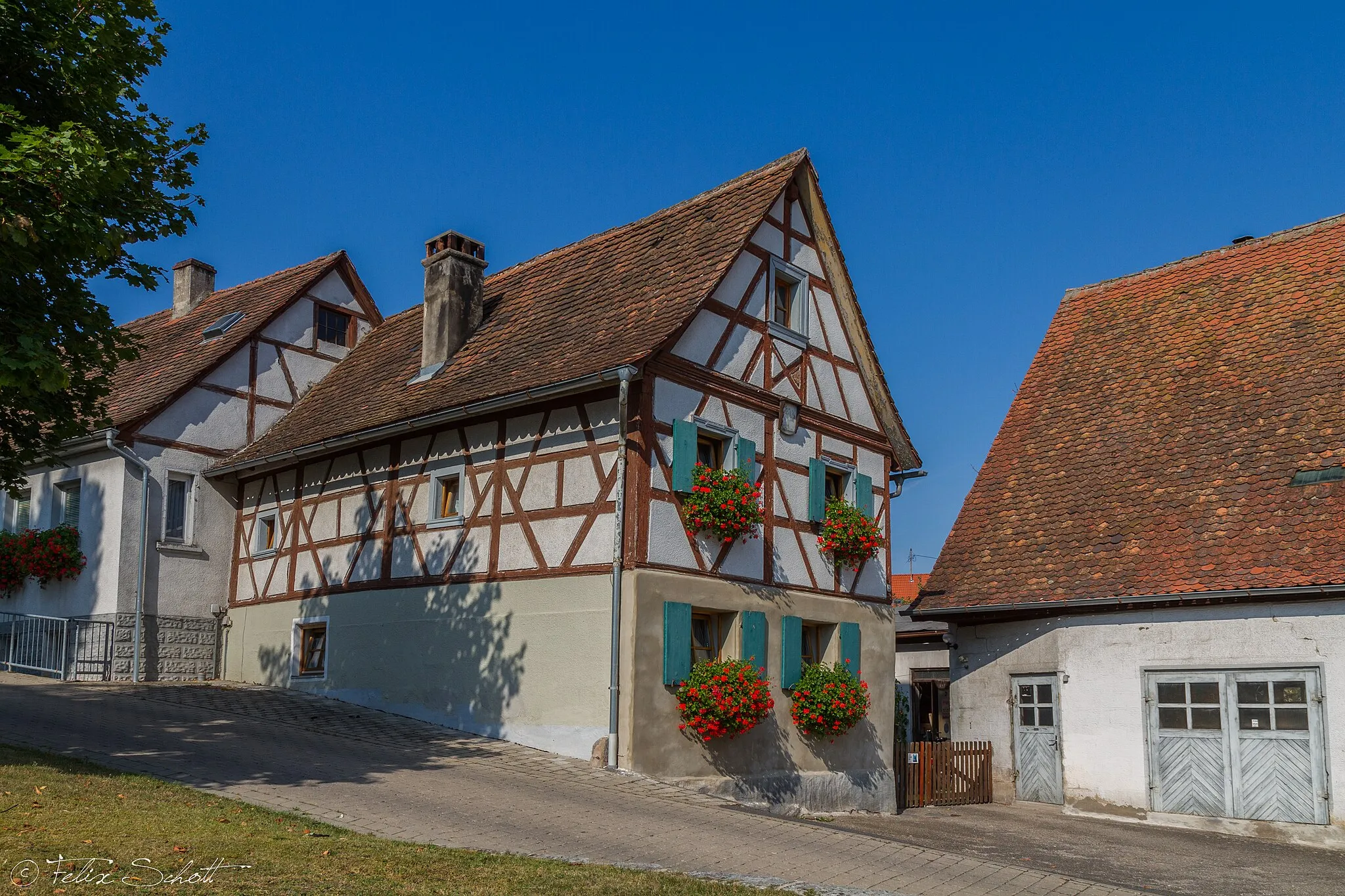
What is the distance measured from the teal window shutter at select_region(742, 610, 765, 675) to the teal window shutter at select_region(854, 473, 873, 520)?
133 inches

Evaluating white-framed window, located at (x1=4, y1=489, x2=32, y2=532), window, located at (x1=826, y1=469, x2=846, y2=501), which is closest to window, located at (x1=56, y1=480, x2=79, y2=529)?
white-framed window, located at (x1=4, y1=489, x2=32, y2=532)

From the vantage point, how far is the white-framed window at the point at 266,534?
829 inches

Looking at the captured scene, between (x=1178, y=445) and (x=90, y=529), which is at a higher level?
(x=1178, y=445)

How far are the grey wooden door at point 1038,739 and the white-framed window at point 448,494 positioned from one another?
9220mm

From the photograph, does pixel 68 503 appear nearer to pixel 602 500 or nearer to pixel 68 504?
pixel 68 504

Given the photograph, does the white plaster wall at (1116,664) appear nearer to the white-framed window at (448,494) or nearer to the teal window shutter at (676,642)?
the teal window shutter at (676,642)

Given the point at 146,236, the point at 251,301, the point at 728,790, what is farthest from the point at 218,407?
A: the point at 728,790

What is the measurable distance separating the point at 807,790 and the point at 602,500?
16.7 feet

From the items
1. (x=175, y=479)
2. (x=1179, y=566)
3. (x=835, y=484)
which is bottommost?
(x=1179, y=566)

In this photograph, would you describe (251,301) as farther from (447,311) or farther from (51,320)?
(51,320)

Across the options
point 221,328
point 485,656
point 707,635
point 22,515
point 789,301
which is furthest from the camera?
point 221,328

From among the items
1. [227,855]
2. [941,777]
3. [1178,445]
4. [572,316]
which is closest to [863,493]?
[941,777]

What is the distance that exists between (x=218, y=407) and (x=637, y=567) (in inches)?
424

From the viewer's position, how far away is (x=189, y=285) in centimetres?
2681
